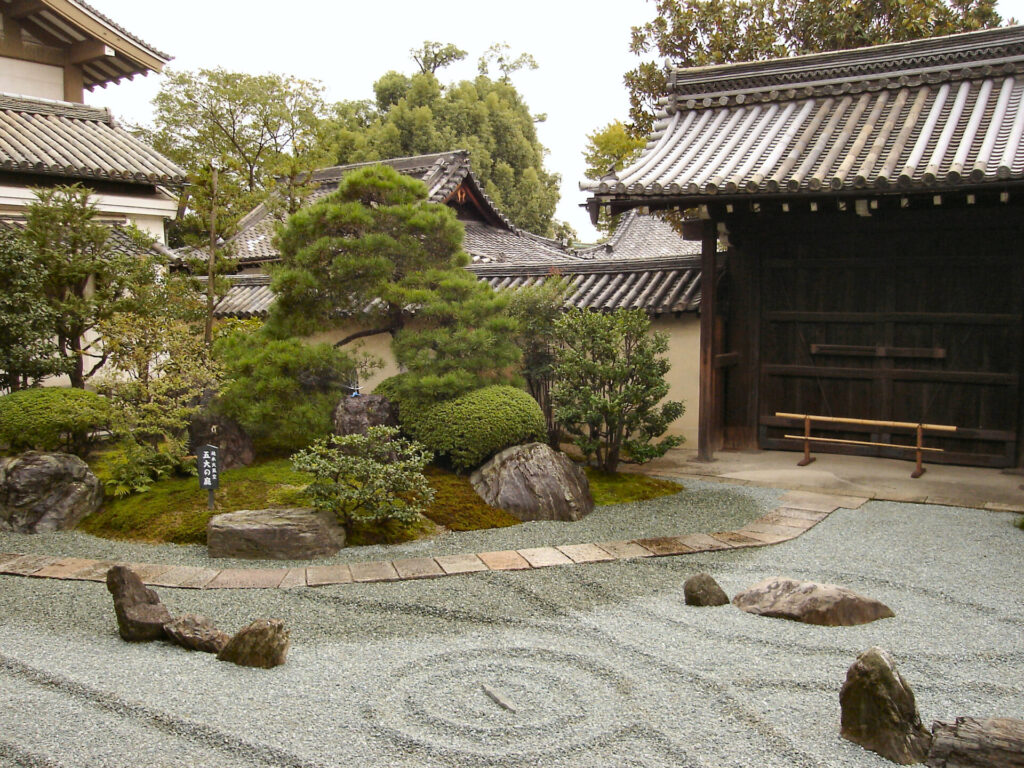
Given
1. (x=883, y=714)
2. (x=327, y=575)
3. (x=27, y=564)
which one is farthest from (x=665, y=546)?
(x=27, y=564)

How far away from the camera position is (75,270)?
9.23 m

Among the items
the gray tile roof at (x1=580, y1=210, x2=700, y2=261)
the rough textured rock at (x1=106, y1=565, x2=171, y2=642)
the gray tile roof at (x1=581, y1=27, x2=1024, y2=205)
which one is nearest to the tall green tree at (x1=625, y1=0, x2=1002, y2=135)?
the gray tile roof at (x1=580, y1=210, x2=700, y2=261)

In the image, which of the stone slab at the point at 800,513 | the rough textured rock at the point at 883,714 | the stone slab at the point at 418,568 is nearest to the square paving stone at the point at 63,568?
the stone slab at the point at 418,568

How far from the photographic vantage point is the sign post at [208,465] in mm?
7379

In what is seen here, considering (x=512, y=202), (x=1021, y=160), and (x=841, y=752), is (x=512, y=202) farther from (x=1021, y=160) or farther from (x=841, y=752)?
(x=841, y=752)

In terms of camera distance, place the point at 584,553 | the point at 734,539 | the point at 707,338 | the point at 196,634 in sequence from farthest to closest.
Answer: the point at 707,338 < the point at 734,539 < the point at 584,553 < the point at 196,634

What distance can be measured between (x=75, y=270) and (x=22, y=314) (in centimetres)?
77

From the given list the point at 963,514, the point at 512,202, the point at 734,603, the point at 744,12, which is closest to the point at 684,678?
the point at 734,603

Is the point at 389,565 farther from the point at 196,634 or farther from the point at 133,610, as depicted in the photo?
the point at 133,610

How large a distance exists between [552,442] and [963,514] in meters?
4.76

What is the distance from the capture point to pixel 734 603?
223 inches

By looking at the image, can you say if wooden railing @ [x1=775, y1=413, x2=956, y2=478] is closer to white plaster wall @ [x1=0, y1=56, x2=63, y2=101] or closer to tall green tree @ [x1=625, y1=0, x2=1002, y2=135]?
tall green tree @ [x1=625, y1=0, x2=1002, y2=135]

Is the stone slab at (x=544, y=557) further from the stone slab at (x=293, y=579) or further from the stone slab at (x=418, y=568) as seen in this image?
the stone slab at (x=293, y=579)

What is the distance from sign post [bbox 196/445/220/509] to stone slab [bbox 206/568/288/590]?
4.21 ft
